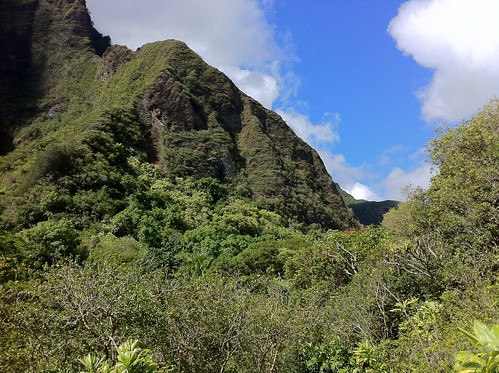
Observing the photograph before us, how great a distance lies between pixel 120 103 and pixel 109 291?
74253 mm

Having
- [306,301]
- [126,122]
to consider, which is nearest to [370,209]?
[126,122]

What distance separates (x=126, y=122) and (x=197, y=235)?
33.5 m

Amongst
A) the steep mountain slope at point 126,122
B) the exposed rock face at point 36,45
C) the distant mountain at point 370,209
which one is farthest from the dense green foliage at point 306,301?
the distant mountain at point 370,209

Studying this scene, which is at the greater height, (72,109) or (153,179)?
(72,109)

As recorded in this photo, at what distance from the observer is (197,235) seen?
4325 cm

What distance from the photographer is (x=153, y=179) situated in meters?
60.3

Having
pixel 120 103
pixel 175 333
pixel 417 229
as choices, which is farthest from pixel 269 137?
pixel 175 333

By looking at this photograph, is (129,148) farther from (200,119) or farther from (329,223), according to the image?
(329,223)

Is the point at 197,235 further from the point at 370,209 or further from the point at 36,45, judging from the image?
the point at 370,209

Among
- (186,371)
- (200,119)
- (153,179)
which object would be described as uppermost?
(200,119)

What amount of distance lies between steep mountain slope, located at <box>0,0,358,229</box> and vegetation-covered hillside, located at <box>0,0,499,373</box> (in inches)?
14.8

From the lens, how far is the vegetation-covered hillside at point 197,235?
7.12m

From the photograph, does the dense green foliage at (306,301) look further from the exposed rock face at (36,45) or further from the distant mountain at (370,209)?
the distant mountain at (370,209)

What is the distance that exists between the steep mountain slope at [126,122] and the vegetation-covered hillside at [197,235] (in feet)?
1.23
